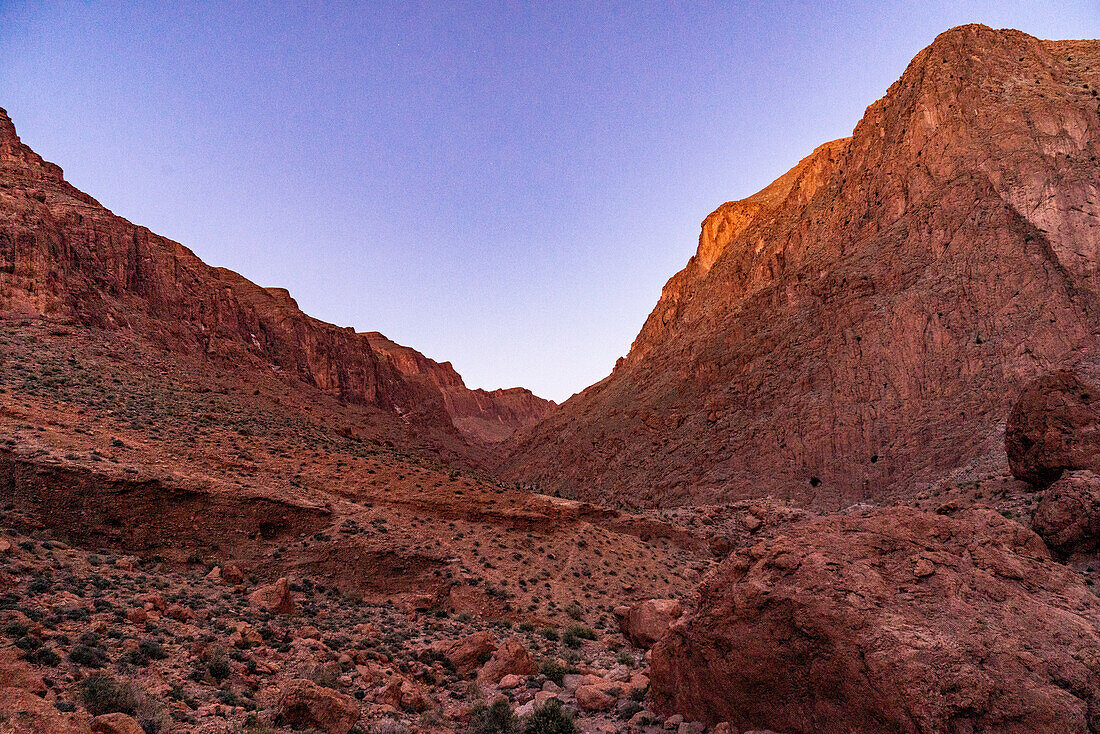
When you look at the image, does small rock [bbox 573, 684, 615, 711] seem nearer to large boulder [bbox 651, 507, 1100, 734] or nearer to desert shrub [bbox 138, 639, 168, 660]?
large boulder [bbox 651, 507, 1100, 734]

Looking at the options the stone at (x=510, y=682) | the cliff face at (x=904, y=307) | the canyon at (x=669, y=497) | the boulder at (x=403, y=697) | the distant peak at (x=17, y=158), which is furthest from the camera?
the distant peak at (x=17, y=158)

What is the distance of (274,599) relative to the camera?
11766 mm

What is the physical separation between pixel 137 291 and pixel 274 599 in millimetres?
44731

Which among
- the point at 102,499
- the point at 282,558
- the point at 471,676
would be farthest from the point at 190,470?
the point at 471,676

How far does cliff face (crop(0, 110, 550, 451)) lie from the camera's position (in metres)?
30.7

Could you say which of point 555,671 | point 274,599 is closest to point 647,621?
point 555,671

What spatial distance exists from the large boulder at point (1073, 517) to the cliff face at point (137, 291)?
4300 centimetres

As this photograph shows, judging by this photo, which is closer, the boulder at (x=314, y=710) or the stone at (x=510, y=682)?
the boulder at (x=314, y=710)

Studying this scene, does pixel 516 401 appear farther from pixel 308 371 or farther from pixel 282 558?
pixel 282 558

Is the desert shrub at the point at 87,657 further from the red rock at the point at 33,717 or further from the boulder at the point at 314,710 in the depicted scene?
the boulder at the point at 314,710

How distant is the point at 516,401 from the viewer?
567ft

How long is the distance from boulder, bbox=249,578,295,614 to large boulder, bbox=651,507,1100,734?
29.0 ft

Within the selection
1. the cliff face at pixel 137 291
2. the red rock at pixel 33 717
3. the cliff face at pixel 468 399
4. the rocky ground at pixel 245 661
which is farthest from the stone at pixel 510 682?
the cliff face at pixel 468 399

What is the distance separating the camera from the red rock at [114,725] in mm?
4980
